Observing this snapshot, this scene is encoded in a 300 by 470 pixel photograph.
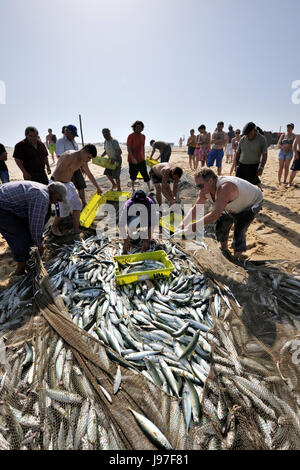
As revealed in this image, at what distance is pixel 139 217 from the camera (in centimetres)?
456

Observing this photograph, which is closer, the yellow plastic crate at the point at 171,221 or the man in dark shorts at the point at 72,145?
the yellow plastic crate at the point at 171,221

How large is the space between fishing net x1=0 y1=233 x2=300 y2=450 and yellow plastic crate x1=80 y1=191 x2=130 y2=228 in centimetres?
235

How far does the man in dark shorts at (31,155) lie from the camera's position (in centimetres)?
509

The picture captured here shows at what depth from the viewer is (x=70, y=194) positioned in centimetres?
481

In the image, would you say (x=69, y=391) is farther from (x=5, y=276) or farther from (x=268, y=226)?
(x=268, y=226)

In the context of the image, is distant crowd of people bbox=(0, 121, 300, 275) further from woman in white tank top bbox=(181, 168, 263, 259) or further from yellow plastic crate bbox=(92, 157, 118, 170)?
yellow plastic crate bbox=(92, 157, 118, 170)

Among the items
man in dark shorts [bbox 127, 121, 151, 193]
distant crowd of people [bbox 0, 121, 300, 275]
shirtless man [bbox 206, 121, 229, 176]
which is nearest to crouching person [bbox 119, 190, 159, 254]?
distant crowd of people [bbox 0, 121, 300, 275]

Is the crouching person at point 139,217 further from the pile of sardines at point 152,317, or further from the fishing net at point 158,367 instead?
A: the fishing net at point 158,367

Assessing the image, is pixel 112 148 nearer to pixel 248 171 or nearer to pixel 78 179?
pixel 78 179

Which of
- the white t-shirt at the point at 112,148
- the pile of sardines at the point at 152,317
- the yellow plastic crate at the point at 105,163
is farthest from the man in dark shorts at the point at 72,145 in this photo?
the pile of sardines at the point at 152,317

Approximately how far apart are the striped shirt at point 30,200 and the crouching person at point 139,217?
1.46 meters

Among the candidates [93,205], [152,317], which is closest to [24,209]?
[93,205]

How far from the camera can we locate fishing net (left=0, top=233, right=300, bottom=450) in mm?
1747
